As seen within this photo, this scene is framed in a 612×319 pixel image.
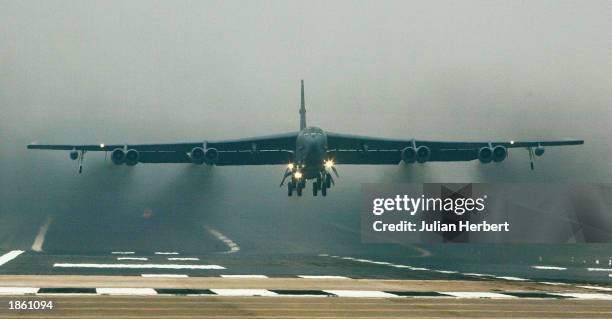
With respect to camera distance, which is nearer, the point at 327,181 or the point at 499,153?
the point at 499,153

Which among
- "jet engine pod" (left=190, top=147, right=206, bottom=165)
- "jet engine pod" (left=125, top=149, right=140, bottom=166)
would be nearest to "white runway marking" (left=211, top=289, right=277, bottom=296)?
"jet engine pod" (left=190, top=147, right=206, bottom=165)

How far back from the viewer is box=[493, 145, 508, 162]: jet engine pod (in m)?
60.0

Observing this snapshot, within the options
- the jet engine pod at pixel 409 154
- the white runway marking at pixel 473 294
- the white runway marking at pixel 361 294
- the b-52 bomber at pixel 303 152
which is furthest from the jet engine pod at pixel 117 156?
the white runway marking at pixel 473 294

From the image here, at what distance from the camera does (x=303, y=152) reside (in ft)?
169

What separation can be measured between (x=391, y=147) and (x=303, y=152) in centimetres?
1382

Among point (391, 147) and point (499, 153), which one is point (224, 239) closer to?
point (391, 147)

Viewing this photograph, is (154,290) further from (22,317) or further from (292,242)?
(292,242)

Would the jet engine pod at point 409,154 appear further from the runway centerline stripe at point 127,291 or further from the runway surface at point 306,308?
the runway centerline stripe at point 127,291

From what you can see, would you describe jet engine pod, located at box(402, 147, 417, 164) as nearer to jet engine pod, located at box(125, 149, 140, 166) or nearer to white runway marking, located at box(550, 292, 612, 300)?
jet engine pod, located at box(125, 149, 140, 166)

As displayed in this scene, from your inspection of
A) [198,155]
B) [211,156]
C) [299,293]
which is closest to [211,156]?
[211,156]

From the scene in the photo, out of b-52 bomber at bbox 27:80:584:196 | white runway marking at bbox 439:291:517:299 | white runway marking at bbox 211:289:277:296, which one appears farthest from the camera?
b-52 bomber at bbox 27:80:584:196

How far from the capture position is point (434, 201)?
69562 millimetres

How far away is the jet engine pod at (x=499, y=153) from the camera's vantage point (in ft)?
197

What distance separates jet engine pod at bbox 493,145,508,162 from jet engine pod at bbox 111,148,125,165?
82.3ft
